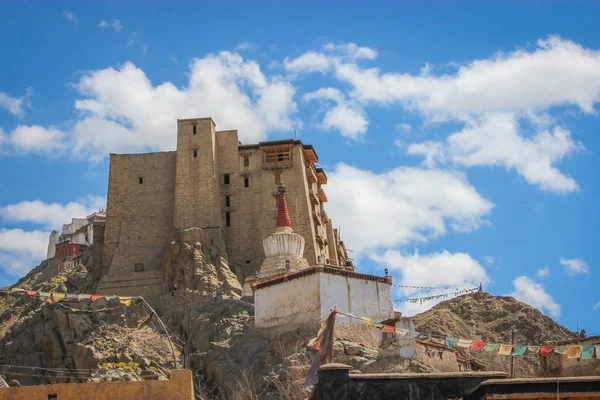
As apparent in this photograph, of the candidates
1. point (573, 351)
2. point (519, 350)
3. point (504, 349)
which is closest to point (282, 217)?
point (573, 351)

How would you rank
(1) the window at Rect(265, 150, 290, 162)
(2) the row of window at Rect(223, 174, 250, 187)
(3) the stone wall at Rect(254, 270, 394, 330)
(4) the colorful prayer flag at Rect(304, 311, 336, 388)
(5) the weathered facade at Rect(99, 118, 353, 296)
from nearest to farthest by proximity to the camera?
(4) the colorful prayer flag at Rect(304, 311, 336, 388) < (3) the stone wall at Rect(254, 270, 394, 330) < (5) the weathered facade at Rect(99, 118, 353, 296) < (2) the row of window at Rect(223, 174, 250, 187) < (1) the window at Rect(265, 150, 290, 162)

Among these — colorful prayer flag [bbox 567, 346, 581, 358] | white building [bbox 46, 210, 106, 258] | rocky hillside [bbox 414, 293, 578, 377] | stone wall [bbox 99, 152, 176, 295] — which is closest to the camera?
colorful prayer flag [bbox 567, 346, 581, 358]

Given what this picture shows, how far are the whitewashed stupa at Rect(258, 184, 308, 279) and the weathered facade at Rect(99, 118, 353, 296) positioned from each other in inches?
249

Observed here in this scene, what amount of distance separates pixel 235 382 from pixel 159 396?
→ 734 inches

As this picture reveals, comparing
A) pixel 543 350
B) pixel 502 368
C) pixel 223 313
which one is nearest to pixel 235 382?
pixel 223 313

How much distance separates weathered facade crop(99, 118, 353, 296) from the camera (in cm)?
6006

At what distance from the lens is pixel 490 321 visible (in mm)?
58406

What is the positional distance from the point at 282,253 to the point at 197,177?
12.4 metres

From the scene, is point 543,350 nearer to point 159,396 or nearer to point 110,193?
point 159,396

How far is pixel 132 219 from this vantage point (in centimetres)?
6194

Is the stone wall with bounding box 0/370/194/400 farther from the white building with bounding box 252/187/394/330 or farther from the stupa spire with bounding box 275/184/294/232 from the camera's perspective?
the stupa spire with bounding box 275/184/294/232

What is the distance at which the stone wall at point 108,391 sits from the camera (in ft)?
75.7

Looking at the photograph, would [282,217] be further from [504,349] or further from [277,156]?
[504,349]

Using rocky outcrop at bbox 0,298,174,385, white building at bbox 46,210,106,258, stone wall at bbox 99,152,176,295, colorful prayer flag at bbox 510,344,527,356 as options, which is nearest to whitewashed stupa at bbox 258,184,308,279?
rocky outcrop at bbox 0,298,174,385
